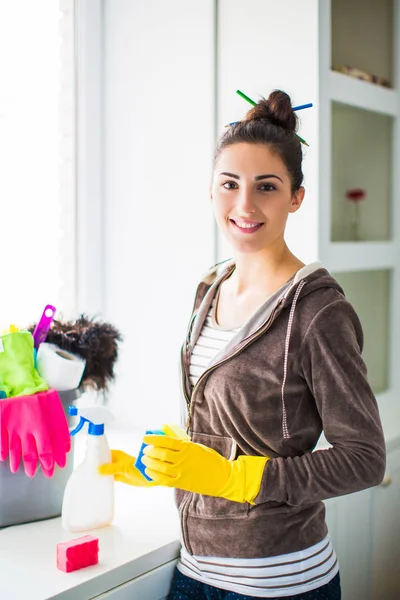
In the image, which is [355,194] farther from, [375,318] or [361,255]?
[375,318]

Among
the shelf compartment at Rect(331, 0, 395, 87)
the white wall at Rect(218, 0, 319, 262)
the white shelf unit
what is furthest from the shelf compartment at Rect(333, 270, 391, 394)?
the shelf compartment at Rect(331, 0, 395, 87)

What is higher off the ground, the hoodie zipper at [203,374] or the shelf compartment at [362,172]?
the shelf compartment at [362,172]

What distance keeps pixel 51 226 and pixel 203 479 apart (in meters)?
1.02

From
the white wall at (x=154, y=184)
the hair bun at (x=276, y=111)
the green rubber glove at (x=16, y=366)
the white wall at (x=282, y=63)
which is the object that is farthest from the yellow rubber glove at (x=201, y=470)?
the white wall at (x=154, y=184)

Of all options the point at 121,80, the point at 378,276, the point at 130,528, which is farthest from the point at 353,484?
the point at 121,80

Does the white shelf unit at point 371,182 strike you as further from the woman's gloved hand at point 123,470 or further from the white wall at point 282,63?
the woman's gloved hand at point 123,470

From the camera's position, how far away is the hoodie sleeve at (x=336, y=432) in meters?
1.02

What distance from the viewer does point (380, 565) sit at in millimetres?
1802

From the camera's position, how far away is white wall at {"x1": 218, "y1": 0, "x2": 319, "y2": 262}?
1519 millimetres

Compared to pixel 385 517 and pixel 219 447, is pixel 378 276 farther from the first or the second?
pixel 219 447

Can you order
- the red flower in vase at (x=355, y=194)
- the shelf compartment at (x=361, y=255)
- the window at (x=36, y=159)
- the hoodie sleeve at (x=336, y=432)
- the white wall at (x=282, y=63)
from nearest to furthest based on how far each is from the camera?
the hoodie sleeve at (x=336, y=432) < the white wall at (x=282, y=63) < the shelf compartment at (x=361, y=255) < the window at (x=36, y=159) < the red flower in vase at (x=355, y=194)

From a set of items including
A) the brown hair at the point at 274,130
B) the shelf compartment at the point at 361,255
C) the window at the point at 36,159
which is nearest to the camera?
the brown hair at the point at 274,130

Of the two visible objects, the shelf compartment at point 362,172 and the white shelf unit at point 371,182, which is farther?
the shelf compartment at point 362,172

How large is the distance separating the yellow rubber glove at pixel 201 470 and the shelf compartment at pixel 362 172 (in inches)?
33.2
